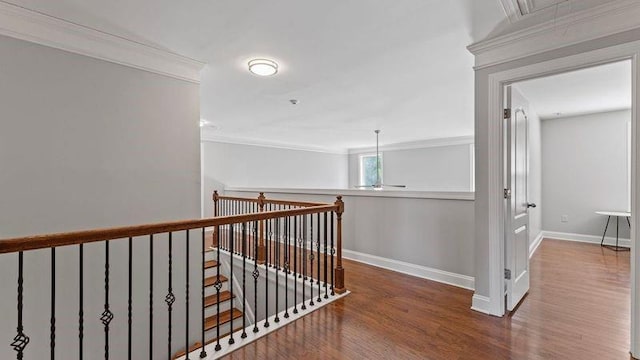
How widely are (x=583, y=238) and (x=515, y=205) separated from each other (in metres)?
3.76

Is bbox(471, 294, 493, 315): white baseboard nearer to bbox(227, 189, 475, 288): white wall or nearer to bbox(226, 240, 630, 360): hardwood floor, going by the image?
bbox(226, 240, 630, 360): hardwood floor

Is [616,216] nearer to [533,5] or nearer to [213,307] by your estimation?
[533,5]

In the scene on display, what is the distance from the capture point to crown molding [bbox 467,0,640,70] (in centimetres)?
187

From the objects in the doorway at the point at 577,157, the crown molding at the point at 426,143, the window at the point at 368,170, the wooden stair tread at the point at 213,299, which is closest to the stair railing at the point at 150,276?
the wooden stair tread at the point at 213,299

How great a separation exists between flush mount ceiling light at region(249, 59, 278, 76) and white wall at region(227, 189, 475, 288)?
2.04m

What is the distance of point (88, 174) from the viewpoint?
2342mm

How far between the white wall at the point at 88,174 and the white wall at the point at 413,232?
2169 millimetres

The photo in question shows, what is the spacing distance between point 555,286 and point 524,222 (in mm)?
891

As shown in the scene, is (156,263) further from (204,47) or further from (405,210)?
(405,210)

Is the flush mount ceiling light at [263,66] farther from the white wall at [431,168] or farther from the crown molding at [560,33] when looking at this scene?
the white wall at [431,168]

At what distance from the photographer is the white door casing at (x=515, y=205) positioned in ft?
7.94

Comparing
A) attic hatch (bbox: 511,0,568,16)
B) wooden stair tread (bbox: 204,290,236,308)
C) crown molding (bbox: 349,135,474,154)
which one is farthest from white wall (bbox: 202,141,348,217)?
attic hatch (bbox: 511,0,568,16)

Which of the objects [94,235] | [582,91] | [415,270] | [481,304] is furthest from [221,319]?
[582,91]

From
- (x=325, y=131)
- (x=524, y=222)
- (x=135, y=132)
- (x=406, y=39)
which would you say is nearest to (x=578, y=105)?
(x=524, y=222)
